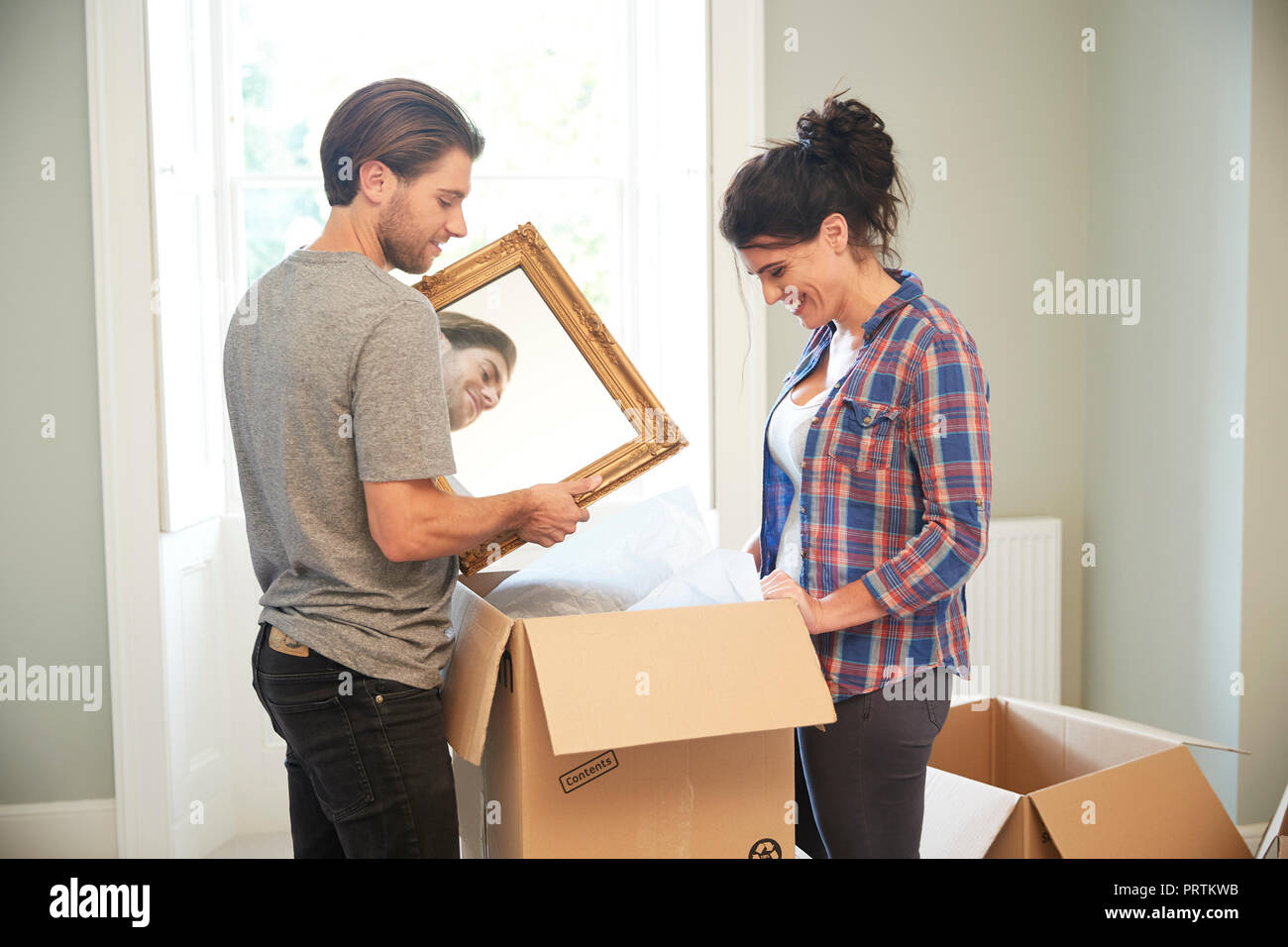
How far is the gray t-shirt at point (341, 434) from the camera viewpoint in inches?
47.1

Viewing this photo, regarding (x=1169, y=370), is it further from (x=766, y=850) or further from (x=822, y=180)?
(x=766, y=850)

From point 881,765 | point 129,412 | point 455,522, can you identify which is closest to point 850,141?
point 455,522

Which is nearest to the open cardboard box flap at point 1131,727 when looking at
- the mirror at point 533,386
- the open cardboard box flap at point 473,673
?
the mirror at point 533,386

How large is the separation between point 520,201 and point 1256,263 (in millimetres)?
2113

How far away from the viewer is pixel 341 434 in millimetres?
1230

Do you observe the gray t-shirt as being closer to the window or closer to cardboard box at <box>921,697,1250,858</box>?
cardboard box at <box>921,697,1250,858</box>

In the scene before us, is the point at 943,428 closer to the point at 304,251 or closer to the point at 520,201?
the point at 304,251

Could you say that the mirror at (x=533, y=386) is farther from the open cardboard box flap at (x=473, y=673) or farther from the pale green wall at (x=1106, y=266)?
the pale green wall at (x=1106, y=266)

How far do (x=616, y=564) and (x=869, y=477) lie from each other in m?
0.39

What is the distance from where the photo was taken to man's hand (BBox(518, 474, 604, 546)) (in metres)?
1.37

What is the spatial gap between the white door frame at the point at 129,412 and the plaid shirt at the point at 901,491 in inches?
81.9
